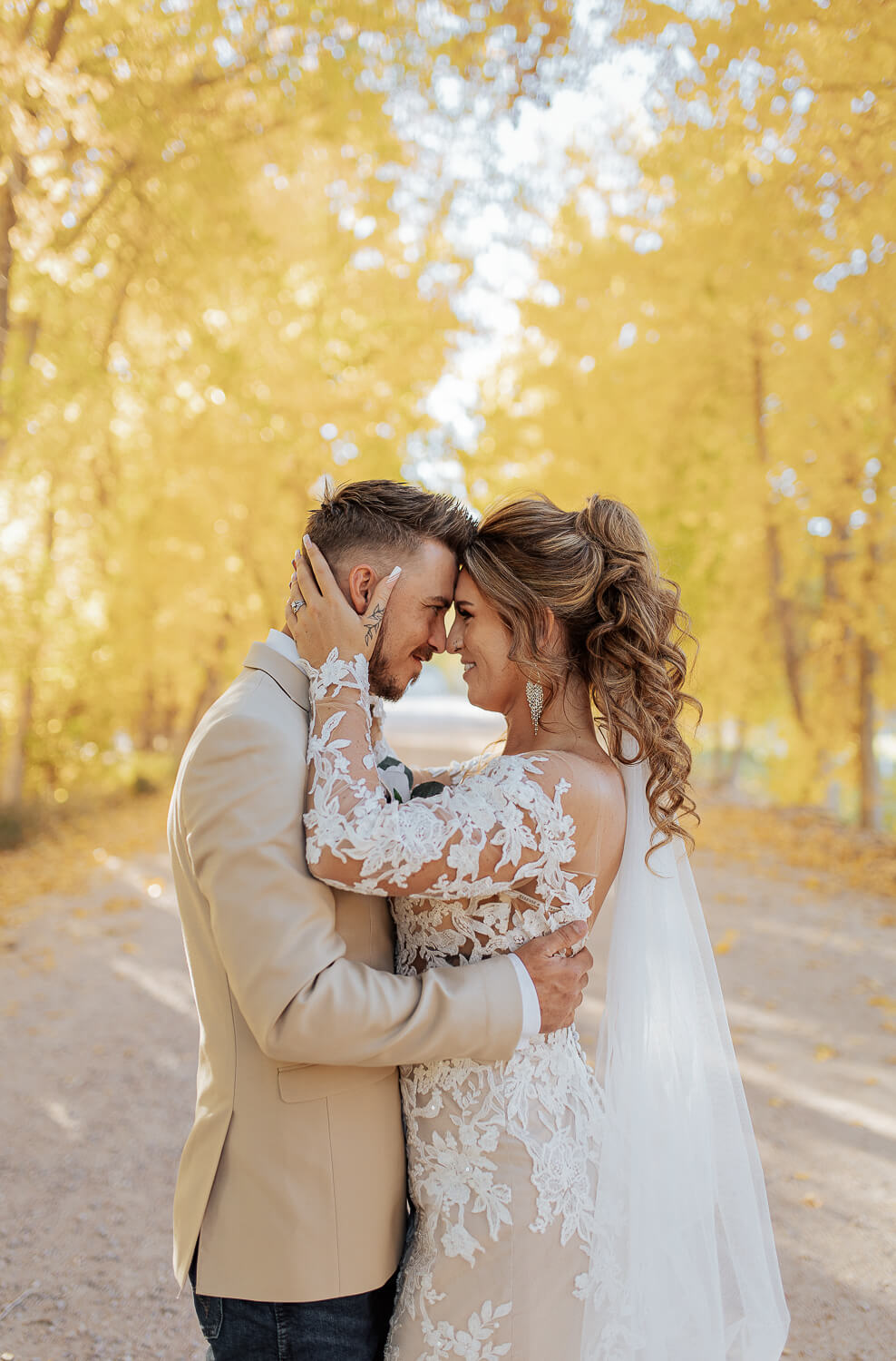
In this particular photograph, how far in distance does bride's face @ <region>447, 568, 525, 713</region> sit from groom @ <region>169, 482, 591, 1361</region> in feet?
1.59

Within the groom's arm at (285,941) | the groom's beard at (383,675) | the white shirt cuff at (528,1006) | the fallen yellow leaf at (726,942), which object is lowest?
the fallen yellow leaf at (726,942)

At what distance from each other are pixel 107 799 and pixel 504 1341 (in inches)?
485

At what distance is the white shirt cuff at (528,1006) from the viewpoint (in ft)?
5.69

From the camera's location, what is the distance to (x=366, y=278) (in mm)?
9102

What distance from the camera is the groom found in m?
1.57

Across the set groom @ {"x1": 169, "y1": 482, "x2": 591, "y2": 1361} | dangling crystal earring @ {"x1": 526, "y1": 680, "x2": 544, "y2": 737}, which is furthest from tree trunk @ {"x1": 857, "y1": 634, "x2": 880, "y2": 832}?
groom @ {"x1": 169, "y1": 482, "x2": 591, "y2": 1361}

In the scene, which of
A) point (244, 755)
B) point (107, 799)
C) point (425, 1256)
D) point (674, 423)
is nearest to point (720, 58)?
point (244, 755)

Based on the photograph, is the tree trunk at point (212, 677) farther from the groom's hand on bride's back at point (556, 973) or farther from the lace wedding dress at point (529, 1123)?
the groom's hand on bride's back at point (556, 973)

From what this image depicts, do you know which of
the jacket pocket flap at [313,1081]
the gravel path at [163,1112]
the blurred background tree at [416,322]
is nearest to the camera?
the jacket pocket flap at [313,1081]

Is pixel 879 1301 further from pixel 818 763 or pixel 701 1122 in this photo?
pixel 818 763

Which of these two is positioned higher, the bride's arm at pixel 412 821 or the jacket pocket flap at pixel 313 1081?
the bride's arm at pixel 412 821

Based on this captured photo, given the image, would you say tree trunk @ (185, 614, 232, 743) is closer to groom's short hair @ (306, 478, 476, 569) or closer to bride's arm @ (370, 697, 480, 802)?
bride's arm @ (370, 697, 480, 802)

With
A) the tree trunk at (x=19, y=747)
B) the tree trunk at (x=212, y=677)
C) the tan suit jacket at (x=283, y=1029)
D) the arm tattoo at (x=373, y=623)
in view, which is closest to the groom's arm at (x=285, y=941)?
the tan suit jacket at (x=283, y=1029)

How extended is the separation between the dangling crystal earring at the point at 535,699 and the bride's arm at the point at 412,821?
25 cm
